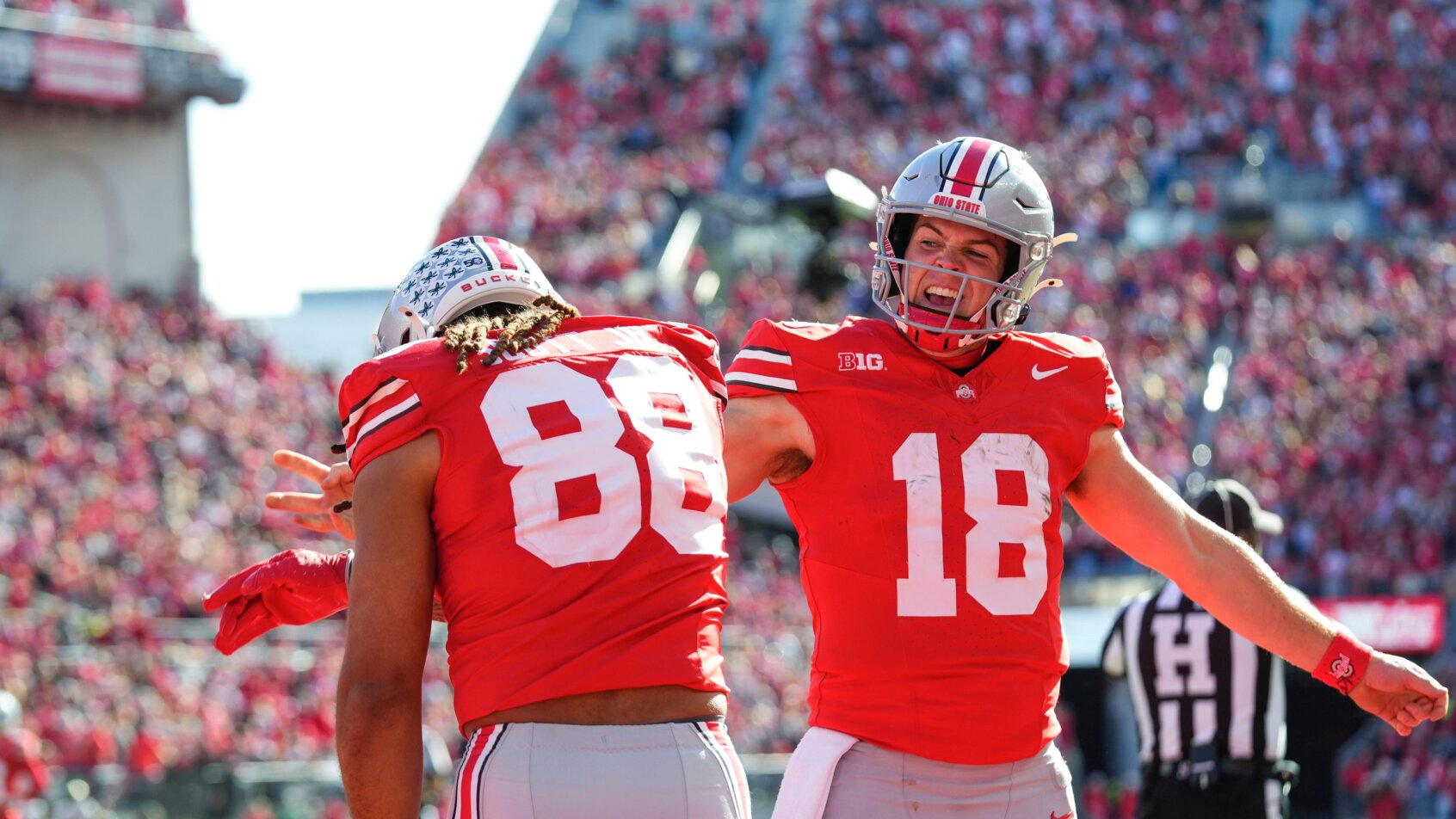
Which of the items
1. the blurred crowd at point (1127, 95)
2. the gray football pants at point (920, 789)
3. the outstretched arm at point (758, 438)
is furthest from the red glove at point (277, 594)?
the blurred crowd at point (1127, 95)

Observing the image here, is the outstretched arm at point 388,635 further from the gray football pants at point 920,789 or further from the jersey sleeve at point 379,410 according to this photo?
the gray football pants at point 920,789

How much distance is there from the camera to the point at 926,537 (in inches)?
131

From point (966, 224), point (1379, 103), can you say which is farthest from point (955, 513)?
point (1379, 103)

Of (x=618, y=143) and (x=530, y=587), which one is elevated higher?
(x=618, y=143)

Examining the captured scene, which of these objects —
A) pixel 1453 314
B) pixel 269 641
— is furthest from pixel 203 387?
pixel 1453 314

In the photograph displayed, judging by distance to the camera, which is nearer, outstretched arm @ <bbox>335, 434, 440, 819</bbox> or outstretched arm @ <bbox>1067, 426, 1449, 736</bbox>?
outstretched arm @ <bbox>335, 434, 440, 819</bbox>

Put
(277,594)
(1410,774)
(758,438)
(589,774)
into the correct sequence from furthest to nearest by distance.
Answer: (1410,774) < (758,438) < (277,594) < (589,774)

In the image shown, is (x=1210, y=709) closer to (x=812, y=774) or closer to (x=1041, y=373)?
(x=1041, y=373)

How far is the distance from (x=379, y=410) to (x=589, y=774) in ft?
2.10

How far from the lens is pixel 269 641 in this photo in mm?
15570

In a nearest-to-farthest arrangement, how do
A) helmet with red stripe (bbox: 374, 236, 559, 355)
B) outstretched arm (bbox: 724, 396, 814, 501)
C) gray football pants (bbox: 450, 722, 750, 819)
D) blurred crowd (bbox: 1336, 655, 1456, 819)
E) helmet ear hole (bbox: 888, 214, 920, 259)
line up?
gray football pants (bbox: 450, 722, 750, 819) → helmet with red stripe (bbox: 374, 236, 559, 355) → outstretched arm (bbox: 724, 396, 814, 501) → helmet ear hole (bbox: 888, 214, 920, 259) → blurred crowd (bbox: 1336, 655, 1456, 819)

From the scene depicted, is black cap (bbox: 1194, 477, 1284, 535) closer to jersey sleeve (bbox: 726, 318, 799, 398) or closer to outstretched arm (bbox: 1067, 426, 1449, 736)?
outstretched arm (bbox: 1067, 426, 1449, 736)

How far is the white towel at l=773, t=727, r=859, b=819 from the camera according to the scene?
3289mm

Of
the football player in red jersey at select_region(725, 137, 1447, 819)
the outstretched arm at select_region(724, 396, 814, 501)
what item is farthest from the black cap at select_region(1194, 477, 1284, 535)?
the outstretched arm at select_region(724, 396, 814, 501)
